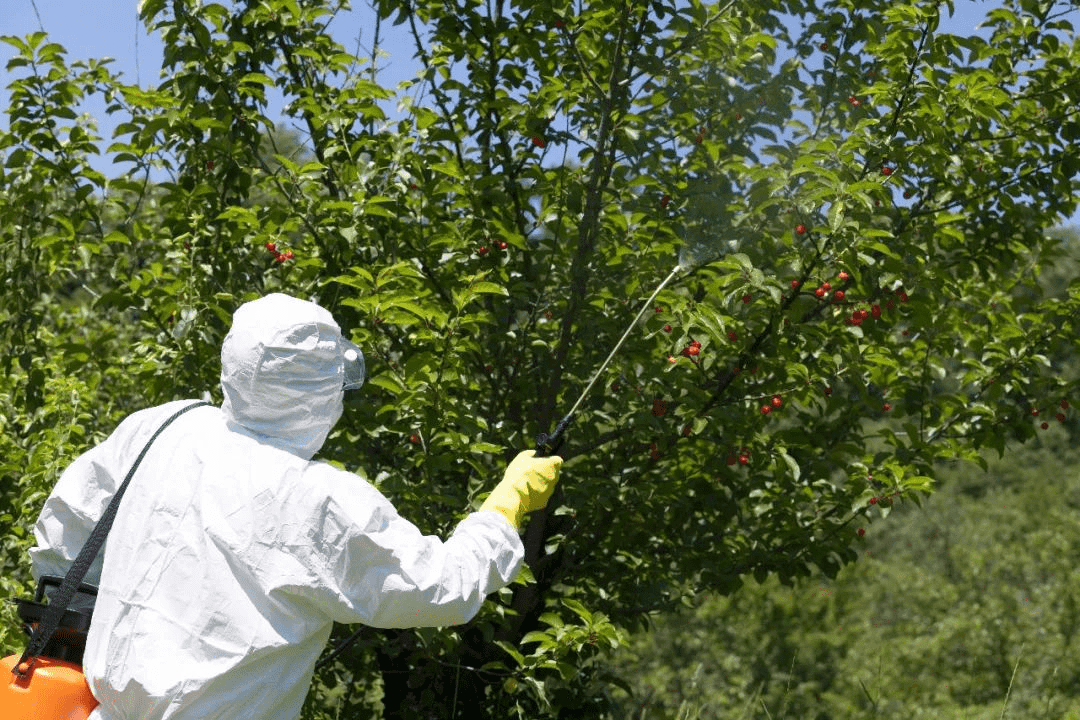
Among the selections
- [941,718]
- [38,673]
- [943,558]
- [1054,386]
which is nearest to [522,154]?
[1054,386]

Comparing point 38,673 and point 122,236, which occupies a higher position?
point 122,236

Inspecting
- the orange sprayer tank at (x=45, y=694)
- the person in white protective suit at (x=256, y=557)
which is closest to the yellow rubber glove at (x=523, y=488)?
the person in white protective suit at (x=256, y=557)

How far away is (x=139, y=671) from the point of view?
173cm

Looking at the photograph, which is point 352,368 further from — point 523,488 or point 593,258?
point 593,258

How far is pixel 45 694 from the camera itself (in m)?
1.85

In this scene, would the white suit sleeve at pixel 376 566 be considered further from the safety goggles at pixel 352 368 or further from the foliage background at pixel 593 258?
the foliage background at pixel 593 258

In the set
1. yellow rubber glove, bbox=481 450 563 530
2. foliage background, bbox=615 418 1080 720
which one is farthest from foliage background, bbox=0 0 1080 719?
foliage background, bbox=615 418 1080 720

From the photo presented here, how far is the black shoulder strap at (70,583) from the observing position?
187 cm

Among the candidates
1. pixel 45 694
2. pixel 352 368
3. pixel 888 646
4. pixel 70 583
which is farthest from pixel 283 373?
pixel 888 646

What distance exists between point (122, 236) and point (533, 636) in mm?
1728

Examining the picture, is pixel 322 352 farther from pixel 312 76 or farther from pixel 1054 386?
pixel 1054 386

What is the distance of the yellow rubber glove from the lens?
84.5 inches

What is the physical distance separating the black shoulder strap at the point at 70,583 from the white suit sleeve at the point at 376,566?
0.36 m

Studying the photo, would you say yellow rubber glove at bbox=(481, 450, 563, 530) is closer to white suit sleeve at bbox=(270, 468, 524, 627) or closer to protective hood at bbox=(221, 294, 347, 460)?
white suit sleeve at bbox=(270, 468, 524, 627)
